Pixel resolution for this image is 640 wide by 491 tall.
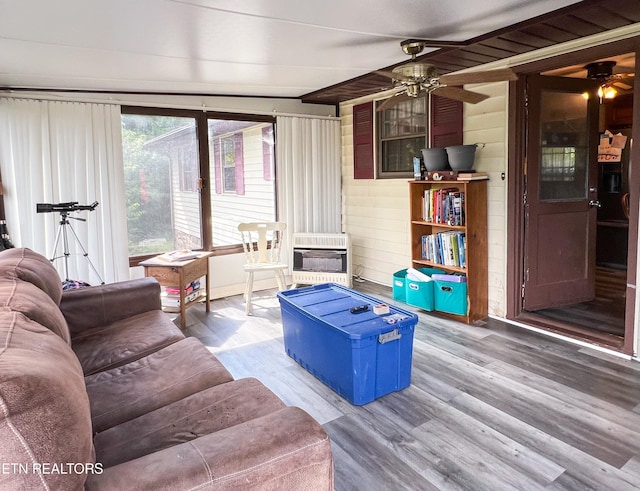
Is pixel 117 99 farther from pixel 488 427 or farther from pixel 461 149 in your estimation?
pixel 488 427

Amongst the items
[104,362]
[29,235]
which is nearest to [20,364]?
[104,362]

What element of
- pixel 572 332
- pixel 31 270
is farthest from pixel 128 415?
pixel 572 332

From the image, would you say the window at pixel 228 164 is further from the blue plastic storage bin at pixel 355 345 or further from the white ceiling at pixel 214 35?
the blue plastic storage bin at pixel 355 345

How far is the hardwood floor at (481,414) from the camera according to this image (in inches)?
80.1

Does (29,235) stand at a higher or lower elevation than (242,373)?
higher

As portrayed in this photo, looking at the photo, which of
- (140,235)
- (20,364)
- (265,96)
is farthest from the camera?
(265,96)

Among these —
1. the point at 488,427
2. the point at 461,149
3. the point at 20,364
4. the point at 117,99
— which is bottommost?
the point at 488,427

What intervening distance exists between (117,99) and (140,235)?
132 cm

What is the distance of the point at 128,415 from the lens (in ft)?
5.76

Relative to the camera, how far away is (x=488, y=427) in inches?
94.5

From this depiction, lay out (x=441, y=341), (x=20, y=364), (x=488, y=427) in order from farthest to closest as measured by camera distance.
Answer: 1. (x=441, y=341)
2. (x=488, y=427)
3. (x=20, y=364)

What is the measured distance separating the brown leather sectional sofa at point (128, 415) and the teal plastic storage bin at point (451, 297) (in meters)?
2.46

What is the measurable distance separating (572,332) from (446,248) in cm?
121

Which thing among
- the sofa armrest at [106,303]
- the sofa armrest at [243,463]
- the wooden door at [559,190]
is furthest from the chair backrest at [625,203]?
the sofa armrest at [243,463]
